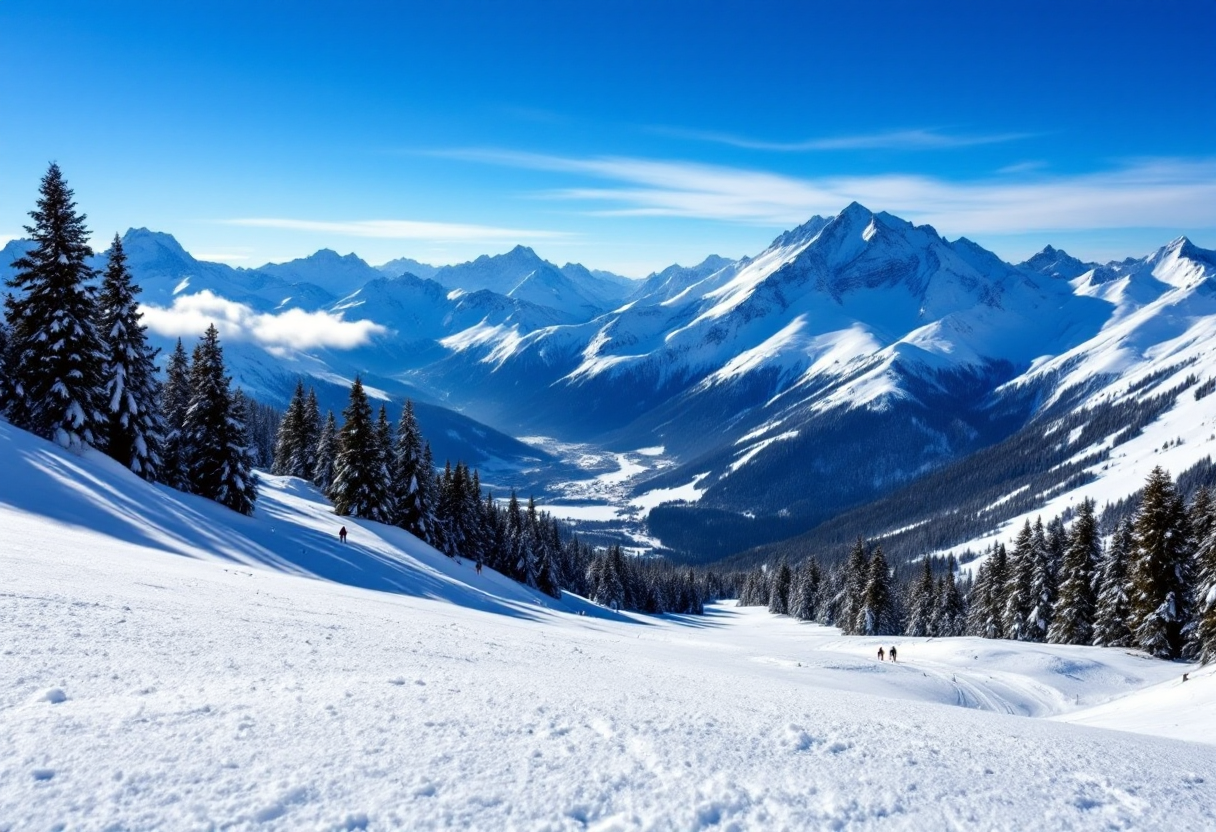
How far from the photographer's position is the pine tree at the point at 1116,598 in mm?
47656

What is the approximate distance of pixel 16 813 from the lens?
4832mm

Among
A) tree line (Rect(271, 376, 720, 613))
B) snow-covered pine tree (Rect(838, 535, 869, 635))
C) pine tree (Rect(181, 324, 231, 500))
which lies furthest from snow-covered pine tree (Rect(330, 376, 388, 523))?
snow-covered pine tree (Rect(838, 535, 869, 635))

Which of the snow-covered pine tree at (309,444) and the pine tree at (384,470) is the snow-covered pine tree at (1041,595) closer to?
the pine tree at (384,470)

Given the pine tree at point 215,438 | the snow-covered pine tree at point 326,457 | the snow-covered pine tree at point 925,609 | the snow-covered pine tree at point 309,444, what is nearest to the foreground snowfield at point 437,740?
the pine tree at point 215,438

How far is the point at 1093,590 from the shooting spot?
172 ft

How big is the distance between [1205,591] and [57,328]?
6288 centimetres

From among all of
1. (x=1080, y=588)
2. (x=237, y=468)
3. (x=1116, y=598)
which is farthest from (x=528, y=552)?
(x=1116, y=598)

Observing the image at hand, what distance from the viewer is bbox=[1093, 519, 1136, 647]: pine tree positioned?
47.7 metres

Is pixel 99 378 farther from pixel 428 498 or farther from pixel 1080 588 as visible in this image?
pixel 1080 588

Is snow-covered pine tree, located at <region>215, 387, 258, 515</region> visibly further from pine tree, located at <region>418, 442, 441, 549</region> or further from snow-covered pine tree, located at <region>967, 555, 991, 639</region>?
snow-covered pine tree, located at <region>967, 555, 991, 639</region>

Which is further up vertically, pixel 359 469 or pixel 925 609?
pixel 359 469

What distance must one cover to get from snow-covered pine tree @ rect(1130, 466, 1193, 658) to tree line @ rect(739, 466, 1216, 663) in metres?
0.06

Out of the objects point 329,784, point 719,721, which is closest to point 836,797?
point 719,721

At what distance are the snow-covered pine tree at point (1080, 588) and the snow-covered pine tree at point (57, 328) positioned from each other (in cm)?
6522
